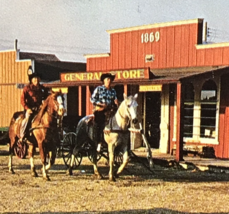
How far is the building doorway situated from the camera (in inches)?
630

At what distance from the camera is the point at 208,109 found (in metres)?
14.5

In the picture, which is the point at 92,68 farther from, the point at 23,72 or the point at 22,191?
the point at 22,191

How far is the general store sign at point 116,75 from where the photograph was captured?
14.2 metres

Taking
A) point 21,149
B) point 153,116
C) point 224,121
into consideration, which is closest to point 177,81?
point 224,121

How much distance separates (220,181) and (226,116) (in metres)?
4.05

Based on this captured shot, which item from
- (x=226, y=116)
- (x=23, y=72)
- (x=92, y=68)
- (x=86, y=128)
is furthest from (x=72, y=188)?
(x=23, y=72)

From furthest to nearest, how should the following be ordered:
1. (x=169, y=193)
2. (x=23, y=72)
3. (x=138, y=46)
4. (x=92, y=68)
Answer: (x=23, y=72) → (x=92, y=68) → (x=138, y=46) → (x=169, y=193)

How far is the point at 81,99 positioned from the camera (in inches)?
681

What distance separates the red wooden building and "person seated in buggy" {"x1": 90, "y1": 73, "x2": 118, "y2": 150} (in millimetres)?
3222

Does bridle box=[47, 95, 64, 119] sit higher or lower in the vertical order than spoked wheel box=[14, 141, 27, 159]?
higher

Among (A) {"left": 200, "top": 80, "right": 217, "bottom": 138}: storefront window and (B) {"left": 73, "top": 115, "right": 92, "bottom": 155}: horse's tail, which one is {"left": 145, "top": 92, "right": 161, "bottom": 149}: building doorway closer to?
(A) {"left": 200, "top": 80, "right": 217, "bottom": 138}: storefront window

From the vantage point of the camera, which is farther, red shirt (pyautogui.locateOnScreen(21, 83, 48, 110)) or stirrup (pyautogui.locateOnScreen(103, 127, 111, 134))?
red shirt (pyautogui.locateOnScreen(21, 83, 48, 110))

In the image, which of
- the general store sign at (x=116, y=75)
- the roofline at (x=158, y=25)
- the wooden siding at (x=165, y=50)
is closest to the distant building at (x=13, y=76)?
the wooden siding at (x=165, y=50)

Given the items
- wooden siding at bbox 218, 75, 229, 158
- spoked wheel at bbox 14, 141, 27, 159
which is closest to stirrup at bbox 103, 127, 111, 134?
spoked wheel at bbox 14, 141, 27, 159
